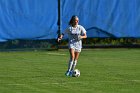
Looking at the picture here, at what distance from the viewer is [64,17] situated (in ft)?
99.4

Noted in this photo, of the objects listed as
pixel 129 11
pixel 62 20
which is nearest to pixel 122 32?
pixel 129 11

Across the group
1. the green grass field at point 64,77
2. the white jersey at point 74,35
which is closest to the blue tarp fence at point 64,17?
the green grass field at point 64,77

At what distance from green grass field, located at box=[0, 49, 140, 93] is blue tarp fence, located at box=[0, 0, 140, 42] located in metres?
6.21

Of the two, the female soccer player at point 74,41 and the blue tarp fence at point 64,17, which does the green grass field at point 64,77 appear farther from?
the blue tarp fence at point 64,17

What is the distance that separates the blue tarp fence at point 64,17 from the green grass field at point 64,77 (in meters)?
6.21

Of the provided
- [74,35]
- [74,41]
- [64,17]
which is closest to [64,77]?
[74,41]

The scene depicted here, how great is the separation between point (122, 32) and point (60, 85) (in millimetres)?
17525

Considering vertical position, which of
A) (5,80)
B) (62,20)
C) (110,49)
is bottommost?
(110,49)

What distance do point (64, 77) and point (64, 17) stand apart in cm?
1423

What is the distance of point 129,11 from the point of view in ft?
103

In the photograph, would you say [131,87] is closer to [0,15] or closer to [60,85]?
[60,85]

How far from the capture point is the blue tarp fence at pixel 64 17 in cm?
2922

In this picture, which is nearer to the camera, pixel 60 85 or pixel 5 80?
pixel 60 85

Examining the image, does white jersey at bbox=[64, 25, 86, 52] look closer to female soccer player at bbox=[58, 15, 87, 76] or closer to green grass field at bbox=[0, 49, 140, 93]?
female soccer player at bbox=[58, 15, 87, 76]
